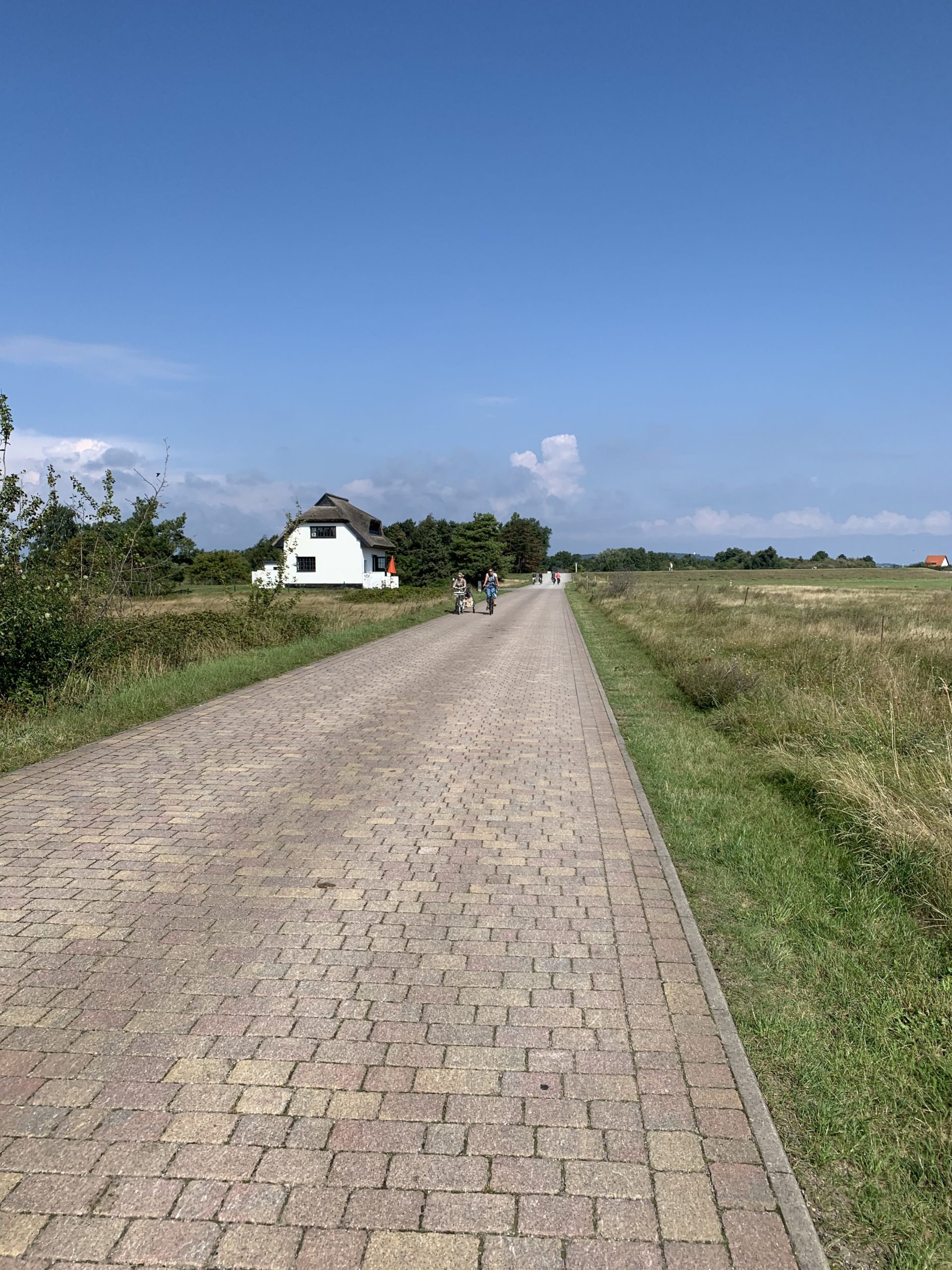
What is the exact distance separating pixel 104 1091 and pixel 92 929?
1420mm

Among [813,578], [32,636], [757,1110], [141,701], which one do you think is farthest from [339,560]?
[813,578]

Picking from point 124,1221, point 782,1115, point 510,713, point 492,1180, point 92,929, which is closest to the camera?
point 124,1221

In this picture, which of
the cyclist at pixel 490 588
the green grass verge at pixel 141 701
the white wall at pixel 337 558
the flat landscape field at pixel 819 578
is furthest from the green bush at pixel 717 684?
the white wall at pixel 337 558

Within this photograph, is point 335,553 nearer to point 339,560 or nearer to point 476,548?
point 339,560

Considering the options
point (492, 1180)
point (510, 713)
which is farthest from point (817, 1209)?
point (510, 713)

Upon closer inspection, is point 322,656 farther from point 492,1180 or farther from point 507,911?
point 492,1180

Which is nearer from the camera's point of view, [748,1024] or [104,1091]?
[104,1091]

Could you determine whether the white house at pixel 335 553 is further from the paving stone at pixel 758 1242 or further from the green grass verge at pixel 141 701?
the paving stone at pixel 758 1242

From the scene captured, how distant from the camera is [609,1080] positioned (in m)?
3.05

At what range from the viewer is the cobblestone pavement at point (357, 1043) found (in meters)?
2.39

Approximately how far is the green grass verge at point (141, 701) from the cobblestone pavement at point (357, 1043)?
62.2 inches

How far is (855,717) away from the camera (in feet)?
26.8

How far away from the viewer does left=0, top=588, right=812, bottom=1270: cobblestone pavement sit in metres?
2.39

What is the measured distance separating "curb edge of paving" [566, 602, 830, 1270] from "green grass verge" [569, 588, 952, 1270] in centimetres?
5
